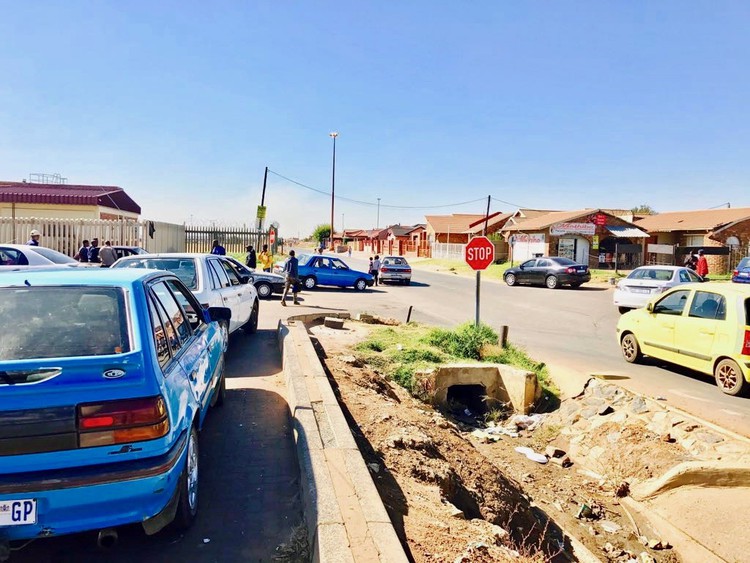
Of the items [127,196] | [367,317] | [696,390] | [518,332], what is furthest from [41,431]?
[127,196]

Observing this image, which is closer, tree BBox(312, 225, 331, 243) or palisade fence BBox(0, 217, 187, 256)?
palisade fence BBox(0, 217, 187, 256)

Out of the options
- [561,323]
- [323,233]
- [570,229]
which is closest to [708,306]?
[561,323]

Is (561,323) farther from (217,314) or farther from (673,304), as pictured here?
(217,314)

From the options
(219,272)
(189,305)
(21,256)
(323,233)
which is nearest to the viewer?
(189,305)

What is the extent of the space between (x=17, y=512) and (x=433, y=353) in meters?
7.60

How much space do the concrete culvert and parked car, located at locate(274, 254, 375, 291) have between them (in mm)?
13051

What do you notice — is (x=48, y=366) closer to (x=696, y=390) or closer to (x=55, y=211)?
(x=696, y=390)

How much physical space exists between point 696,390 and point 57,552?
846 cm

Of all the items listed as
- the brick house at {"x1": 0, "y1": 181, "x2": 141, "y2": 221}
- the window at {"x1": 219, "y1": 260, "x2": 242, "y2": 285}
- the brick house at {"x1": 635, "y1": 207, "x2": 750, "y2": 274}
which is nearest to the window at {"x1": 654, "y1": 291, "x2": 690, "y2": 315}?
the window at {"x1": 219, "y1": 260, "x2": 242, "y2": 285}

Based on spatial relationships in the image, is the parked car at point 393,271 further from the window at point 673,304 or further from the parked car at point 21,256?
the window at point 673,304

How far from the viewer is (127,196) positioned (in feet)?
92.0

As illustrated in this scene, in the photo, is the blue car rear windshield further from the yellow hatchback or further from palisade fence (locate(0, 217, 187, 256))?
palisade fence (locate(0, 217, 187, 256))

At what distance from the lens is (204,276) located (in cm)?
785

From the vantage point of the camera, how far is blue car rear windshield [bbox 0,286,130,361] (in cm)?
295
